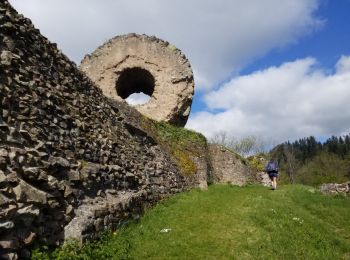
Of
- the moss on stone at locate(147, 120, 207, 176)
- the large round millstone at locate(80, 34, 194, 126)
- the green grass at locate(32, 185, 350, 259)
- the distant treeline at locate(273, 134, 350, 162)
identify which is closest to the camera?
the green grass at locate(32, 185, 350, 259)

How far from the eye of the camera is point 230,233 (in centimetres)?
834

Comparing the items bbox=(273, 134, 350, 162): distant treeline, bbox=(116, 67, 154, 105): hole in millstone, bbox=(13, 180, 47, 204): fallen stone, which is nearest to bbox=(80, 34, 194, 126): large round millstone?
bbox=(116, 67, 154, 105): hole in millstone

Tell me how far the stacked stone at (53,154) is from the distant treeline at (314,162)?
26891mm

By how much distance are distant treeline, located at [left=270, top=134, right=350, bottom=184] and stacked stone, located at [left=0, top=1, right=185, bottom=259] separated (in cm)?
2689

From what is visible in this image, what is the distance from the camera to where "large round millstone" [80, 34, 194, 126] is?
19172mm

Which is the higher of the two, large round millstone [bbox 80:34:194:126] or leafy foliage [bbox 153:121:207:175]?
large round millstone [bbox 80:34:194:126]

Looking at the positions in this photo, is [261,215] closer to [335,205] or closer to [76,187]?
[335,205]

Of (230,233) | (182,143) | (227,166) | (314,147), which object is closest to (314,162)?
(314,147)

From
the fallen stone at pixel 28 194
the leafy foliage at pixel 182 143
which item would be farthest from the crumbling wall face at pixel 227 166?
the fallen stone at pixel 28 194

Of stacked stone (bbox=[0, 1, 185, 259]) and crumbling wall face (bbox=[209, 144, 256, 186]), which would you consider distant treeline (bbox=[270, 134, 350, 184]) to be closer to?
crumbling wall face (bbox=[209, 144, 256, 186])

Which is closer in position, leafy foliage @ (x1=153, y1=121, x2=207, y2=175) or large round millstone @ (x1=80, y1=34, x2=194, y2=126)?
leafy foliage @ (x1=153, y1=121, x2=207, y2=175)

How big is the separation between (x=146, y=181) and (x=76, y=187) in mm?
3838

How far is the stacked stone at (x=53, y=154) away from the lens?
18.9 feet

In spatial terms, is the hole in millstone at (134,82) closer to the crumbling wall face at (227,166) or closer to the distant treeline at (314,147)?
the crumbling wall face at (227,166)
